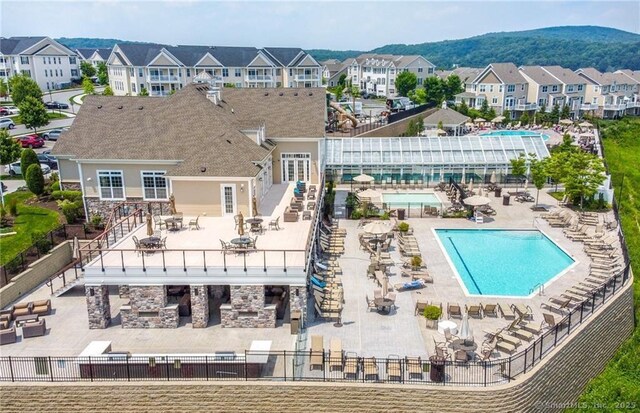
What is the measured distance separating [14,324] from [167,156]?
11.8m

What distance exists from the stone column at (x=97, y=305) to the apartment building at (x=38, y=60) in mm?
92184

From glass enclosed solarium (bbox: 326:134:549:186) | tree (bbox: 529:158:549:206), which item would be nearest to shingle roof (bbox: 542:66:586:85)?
glass enclosed solarium (bbox: 326:134:549:186)

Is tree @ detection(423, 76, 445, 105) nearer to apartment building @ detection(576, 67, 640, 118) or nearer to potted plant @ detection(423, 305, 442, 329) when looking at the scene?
apartment building @ detection(576, 67, 640, 118)

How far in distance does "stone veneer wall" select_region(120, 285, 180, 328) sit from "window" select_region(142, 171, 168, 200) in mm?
10924

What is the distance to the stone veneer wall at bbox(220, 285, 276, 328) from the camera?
1952 cm

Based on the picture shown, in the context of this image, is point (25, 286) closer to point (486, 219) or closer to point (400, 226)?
point (400, 226)

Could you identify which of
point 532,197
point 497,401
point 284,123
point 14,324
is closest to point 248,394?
point 497,401

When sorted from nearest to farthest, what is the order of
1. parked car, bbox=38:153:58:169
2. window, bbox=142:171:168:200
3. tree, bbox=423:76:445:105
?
window, bbox=142:171:168:200, parked car, bbox=38:153:58:169, tree, bbox=423:76:445:105

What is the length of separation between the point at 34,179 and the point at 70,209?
21.0 feet

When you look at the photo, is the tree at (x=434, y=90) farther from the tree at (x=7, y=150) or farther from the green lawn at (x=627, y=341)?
the tree at (x=7, y=150)

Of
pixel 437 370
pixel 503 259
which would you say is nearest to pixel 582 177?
pixel 503 259

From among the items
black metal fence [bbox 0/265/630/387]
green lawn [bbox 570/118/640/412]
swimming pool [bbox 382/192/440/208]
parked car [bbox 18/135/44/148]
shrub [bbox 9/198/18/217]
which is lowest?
green lawn [bbox 570/118/640/412]

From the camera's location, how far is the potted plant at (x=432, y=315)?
19.7 metres

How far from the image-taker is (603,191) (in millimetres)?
37250
